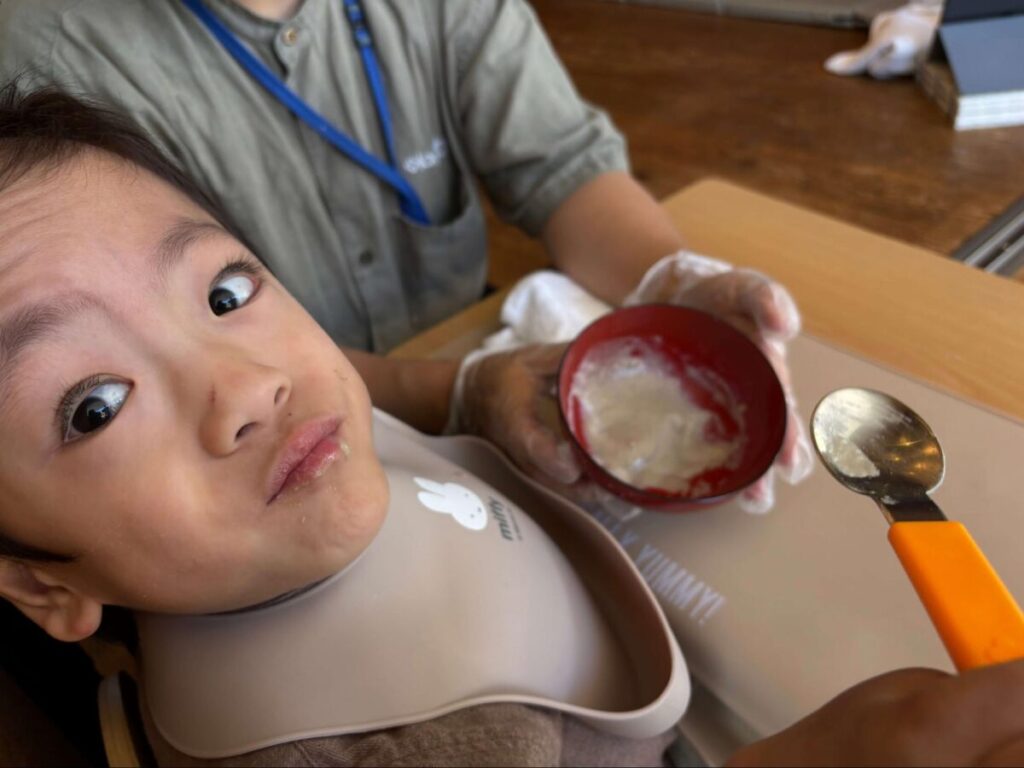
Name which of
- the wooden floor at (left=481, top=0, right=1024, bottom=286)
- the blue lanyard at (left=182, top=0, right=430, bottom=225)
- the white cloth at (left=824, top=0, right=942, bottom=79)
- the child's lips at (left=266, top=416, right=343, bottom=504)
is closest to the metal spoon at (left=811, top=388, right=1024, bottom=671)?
the child's lips at (left=266, top=416, right=343, bottom=504)

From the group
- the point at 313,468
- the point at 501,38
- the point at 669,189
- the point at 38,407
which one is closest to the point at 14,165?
the point at 38,407

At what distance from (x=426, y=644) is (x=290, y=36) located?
26.3 inches

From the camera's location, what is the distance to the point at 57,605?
0.52 m

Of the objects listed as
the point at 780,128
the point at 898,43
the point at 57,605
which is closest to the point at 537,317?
the point at 57,605

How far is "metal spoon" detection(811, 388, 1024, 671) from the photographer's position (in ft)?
0.99

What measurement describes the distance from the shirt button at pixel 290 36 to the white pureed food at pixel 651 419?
1.63 ft

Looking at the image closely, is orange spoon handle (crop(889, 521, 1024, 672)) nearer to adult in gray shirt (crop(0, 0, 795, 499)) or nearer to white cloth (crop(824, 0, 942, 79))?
adult in gray shirt (crop(0, 0, 795, 499))

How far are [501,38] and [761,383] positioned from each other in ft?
1.84

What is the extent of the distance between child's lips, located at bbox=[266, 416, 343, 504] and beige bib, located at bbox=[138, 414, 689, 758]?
114 mm

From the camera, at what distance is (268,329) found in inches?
20.5

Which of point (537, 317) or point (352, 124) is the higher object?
point (352, 124)

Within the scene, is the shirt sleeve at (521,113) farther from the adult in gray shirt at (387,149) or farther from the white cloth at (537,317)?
the white cloth at (537,317)

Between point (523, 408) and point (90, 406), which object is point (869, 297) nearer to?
point (523, 408)

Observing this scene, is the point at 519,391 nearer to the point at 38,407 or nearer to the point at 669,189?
the point at 38,407
